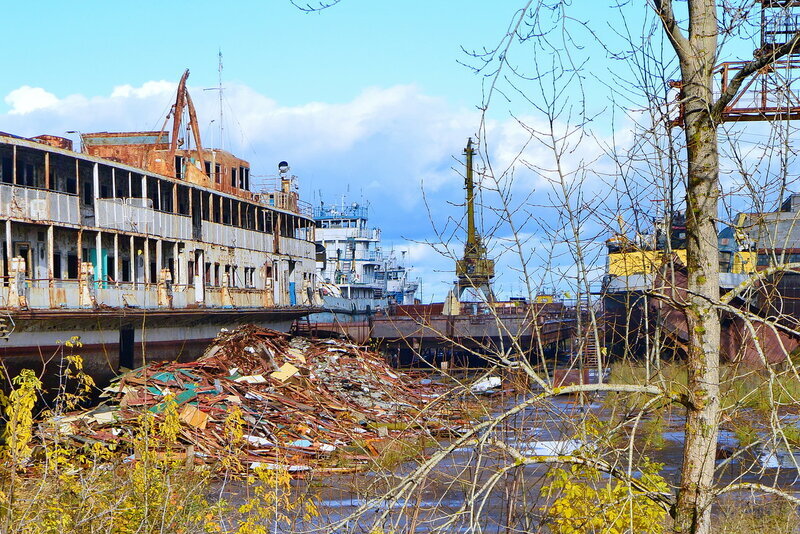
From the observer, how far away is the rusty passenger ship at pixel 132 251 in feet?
70.3

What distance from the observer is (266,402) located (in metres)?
18.1

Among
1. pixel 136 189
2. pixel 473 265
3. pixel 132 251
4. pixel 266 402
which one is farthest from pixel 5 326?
pixel 473 265

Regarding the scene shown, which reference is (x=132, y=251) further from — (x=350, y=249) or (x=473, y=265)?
(x=350, y=249)

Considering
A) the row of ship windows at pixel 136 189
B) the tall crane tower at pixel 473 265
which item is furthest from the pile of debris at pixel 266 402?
the row of ship windows at pixel 136 189

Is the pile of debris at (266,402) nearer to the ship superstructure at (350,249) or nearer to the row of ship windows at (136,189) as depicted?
the row of ship windows at (136,189)

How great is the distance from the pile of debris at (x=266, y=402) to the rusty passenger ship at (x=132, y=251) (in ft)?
5.12

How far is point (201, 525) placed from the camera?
9367 millimetres

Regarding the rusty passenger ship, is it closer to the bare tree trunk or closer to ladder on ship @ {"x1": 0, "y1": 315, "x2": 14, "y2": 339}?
ladder on ship @ {"x1": 0, "y1": 315, "x2": 14, "y2": 339}

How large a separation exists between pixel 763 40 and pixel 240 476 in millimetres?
11439

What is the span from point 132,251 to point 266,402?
32.9 ft

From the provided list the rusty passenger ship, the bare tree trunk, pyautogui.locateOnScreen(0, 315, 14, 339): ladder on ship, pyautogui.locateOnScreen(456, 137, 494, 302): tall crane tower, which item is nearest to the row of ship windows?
the rusty passenger ship

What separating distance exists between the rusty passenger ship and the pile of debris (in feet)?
5.12

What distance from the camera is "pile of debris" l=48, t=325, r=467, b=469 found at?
15.0 meters

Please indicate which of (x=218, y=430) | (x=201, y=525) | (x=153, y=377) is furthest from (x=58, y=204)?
(x=201, y=525)
